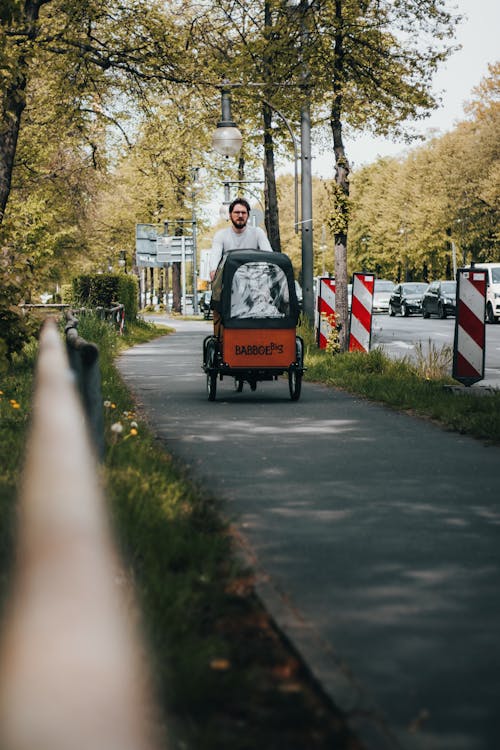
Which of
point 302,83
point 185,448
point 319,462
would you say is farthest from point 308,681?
point 302,83

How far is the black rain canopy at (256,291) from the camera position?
13023 mm

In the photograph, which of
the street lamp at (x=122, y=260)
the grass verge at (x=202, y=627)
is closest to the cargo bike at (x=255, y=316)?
the grass verge at (x=202, y=627)

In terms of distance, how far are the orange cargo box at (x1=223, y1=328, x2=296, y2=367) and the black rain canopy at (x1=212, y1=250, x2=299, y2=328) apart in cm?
8

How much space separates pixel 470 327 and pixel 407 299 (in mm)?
43711

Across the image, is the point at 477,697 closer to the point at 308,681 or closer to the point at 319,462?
the point at 308,681

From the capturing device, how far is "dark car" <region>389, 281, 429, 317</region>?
5609cm

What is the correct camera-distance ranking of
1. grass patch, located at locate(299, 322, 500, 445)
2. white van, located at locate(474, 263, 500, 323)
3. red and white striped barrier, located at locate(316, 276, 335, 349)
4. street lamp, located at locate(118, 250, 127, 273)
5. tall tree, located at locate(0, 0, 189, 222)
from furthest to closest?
street lamp, located at locate(118, 250, 127, 273)
white van, located at locate(474, 263, 500, 323)
tall tree, located at locate(0, 0, 189, 222)
red and white striped barrier, located at locate(316, 276, 335, 349)
grass patch, located at locate(299, 322, 500, 445)

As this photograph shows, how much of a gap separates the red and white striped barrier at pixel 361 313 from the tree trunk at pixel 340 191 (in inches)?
19.8

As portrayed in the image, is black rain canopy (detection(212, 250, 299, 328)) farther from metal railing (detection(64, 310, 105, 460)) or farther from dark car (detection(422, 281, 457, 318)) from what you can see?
dark car (detection(422, 281, 457, 318))

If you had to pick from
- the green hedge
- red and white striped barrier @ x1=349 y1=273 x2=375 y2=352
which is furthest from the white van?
red and white striped barrier @ x1=349 y1=273 x2=375 y2=352

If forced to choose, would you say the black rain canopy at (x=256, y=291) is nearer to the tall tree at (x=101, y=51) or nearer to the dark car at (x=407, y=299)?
the tall tree at (x=101, y=51)

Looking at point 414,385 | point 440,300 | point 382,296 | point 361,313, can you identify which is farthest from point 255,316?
point 382,296

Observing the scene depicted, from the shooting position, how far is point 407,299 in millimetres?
56500

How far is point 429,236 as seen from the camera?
76.8 meters
